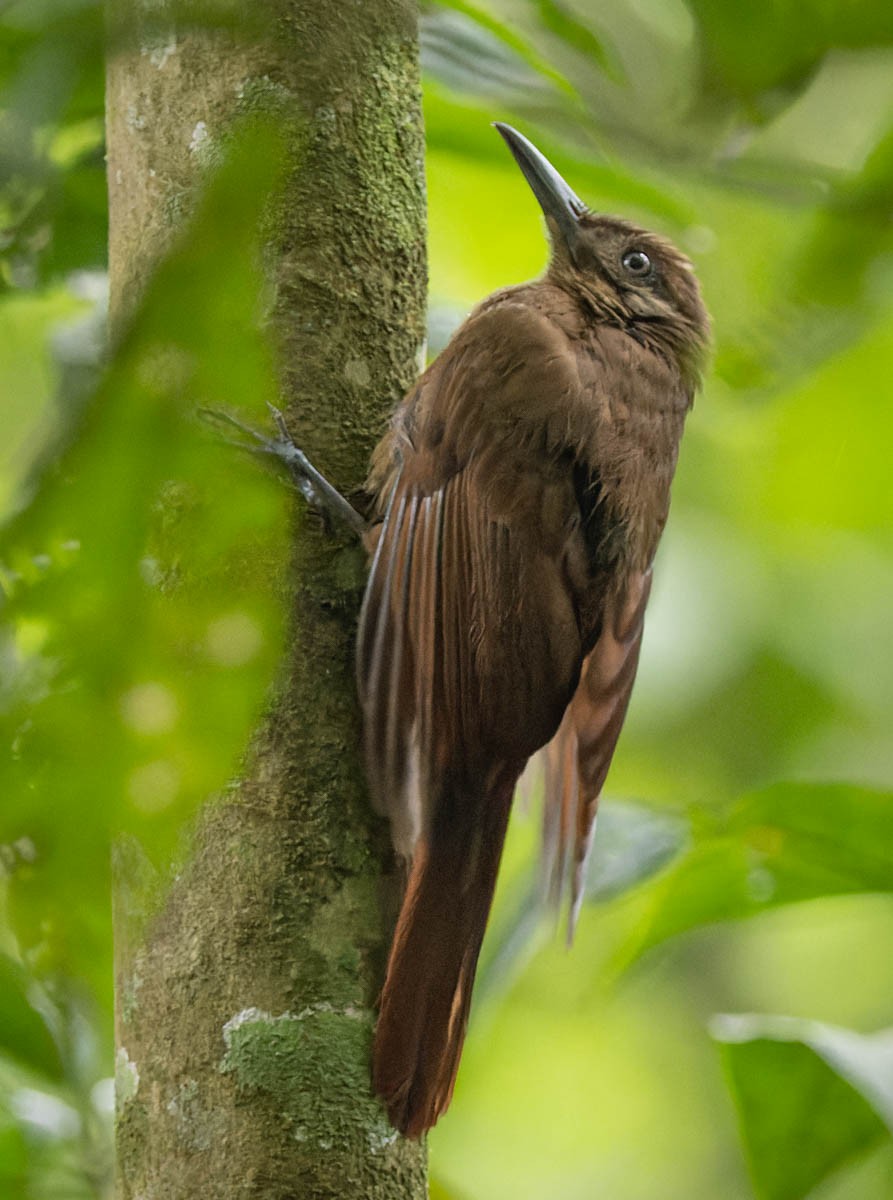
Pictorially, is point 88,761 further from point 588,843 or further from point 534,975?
point 534,975

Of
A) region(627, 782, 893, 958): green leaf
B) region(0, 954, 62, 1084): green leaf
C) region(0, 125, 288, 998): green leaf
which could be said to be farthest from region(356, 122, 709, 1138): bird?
region(0, 125, 288, 998): green leaf

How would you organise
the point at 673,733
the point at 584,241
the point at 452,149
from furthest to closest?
the point at 673,733 < the point at 584,241 < the point at 452,149

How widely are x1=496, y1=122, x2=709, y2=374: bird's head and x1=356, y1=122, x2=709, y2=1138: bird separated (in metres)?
0.14

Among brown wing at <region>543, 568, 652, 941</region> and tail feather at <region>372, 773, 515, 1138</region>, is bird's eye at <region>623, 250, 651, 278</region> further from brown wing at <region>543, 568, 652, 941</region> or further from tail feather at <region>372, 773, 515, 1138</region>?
tail feather at <region>372, 773, 515, 1138</region>

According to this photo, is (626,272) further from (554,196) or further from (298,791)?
(298,791)

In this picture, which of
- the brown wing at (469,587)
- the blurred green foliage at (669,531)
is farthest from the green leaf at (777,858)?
A: the brown wing at (469,587)

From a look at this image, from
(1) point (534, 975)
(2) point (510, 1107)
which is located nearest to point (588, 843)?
(1) point (534, 975)

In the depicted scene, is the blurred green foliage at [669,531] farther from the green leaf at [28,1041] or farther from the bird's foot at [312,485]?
the bird's foot at [312,485]

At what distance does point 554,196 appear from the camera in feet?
9.34

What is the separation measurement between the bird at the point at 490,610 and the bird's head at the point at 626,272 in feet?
0.48

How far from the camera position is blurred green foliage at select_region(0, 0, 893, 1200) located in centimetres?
42

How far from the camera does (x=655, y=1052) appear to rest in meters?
6.21

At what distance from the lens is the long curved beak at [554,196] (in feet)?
8.92

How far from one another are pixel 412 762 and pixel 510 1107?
4.76 meters
